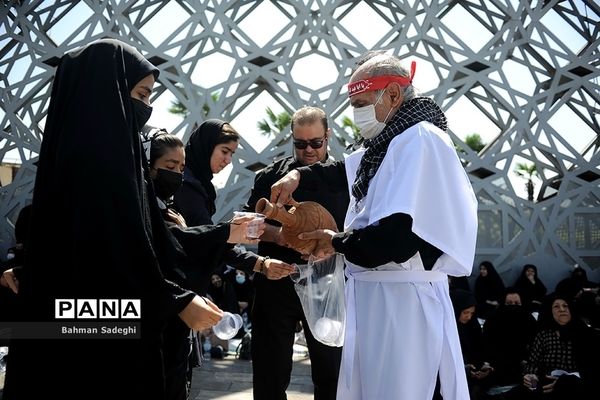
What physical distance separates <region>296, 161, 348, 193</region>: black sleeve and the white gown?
72 cm

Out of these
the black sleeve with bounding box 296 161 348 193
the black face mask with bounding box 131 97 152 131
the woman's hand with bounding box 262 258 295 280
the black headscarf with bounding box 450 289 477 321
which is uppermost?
the black face mask with bounding box 131 97 152 131

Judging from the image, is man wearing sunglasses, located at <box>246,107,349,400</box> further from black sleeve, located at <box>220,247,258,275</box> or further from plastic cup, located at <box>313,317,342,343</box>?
plastic cup, located at <box>313,317,342,343</box>

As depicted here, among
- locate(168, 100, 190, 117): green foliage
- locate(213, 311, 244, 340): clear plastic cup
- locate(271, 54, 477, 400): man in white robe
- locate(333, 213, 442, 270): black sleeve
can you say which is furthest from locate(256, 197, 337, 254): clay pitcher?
locate(168, 100, 190, 117): green foliage

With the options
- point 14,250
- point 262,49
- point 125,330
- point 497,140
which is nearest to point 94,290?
point 125,330

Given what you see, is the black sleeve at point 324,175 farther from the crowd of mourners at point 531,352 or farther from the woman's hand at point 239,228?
the crowd of mourners at point 531,352

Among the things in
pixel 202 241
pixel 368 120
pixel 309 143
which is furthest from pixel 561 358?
pixel 202 241

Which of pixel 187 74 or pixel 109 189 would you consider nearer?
pixel 109 189

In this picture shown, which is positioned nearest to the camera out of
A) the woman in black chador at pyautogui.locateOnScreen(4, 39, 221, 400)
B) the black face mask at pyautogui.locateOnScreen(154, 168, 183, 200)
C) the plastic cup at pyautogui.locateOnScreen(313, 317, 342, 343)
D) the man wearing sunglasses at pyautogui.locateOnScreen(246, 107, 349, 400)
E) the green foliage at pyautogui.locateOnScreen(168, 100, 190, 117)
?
the woman in black chador at pyautogui.locateOnScreen(4, 39, 221, 400)

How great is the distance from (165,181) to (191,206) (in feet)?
1.35

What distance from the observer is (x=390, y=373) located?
2207 mm

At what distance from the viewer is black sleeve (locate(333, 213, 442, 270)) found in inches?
83.4

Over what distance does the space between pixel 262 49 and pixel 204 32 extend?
1.49 m

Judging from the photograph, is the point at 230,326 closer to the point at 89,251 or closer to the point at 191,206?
the point at 191,206

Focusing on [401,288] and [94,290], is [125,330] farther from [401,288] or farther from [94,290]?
[401,288]
